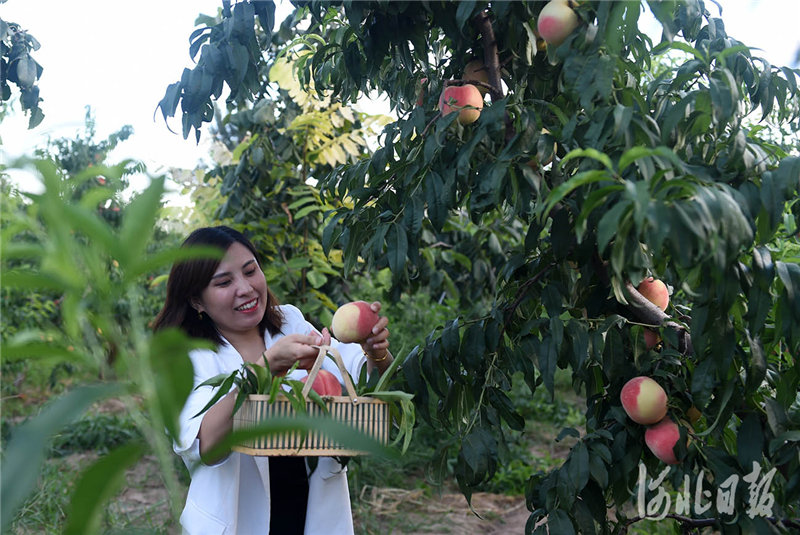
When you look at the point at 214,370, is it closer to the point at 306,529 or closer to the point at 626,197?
the point at 306,529

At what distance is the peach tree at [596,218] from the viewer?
917 mm

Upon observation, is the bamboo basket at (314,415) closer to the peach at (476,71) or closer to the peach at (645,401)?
the peach at (645,401)

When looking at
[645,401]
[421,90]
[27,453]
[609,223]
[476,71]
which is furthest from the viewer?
[421,90]

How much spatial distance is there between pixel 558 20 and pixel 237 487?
114 cm

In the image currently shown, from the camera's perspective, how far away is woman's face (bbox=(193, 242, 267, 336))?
156cm

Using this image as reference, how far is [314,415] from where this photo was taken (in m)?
1.03

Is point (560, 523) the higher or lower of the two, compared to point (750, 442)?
lower

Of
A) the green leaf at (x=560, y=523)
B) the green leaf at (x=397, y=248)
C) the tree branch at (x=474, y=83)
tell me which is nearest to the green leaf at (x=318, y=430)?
the green leaf at (x=397, y=248)

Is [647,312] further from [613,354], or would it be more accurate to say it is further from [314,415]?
[314,415]

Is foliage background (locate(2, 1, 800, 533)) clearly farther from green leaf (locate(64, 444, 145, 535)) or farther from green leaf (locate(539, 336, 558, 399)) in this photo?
green leaf (locate(64, 444, 145, 535))

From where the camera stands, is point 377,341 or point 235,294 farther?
point 235,294

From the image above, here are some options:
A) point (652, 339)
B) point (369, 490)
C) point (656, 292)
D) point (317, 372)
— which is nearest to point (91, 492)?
point (317, 372)

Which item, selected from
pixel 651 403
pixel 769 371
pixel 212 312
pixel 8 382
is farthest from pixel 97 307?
pixel 8 382

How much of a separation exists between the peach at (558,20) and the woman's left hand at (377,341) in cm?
66
